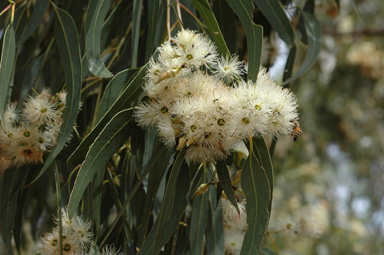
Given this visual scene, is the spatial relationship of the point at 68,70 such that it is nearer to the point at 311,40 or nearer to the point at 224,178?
the point at 224,178

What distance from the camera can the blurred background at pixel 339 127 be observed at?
4.51 m

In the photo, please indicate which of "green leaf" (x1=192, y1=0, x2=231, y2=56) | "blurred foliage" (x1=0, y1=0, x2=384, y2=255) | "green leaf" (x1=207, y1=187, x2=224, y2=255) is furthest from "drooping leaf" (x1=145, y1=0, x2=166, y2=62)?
"green leaf" (x1=207, y1=187, x2=224, y2=255)

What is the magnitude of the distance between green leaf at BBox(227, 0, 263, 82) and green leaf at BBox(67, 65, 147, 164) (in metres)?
0.21

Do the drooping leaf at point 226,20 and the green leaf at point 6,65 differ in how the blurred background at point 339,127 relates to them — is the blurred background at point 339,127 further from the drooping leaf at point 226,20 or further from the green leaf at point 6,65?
the green leaf at point 6,65

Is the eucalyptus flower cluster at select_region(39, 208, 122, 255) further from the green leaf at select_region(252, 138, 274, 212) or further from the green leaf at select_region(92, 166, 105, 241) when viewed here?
the green leaf at select_region(252, 138, 274, 212)

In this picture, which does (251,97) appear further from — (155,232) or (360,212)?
(360,212)

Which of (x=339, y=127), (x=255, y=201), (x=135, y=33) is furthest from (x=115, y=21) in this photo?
(x=339, y=127)

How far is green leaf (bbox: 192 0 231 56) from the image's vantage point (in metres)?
1.14

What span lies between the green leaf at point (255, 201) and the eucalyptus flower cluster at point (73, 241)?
0.28 metres

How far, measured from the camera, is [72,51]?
1.27m

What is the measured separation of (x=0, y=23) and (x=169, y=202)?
0.77 meters

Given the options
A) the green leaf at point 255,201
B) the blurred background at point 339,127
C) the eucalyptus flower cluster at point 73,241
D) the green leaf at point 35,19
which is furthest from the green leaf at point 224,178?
the blurred background at point 339,127

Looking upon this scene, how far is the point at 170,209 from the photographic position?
43.3 inches

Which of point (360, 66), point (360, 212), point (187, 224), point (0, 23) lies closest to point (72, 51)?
point (0, 23)
